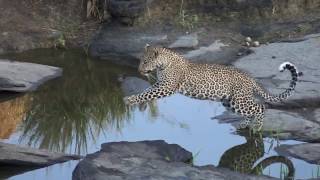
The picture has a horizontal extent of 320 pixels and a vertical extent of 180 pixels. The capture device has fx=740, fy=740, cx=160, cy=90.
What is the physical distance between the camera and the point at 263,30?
12898 mm

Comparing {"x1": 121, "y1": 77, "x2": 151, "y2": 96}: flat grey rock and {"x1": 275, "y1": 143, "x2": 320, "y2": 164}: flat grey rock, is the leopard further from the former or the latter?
{"x1": 121, "y1": 77, "x2": 151, "y2": 96}: flat grey rock

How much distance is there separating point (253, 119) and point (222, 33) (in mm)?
4471

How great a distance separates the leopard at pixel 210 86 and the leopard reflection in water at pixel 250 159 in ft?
1.19

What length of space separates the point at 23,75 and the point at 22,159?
10.7ft

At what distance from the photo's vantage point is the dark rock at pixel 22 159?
708 cm

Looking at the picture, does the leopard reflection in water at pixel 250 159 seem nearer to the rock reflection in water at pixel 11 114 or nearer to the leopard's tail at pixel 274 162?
the leopard's tail at pixel 274 162

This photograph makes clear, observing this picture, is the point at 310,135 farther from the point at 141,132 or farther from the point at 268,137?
the point at 141,132

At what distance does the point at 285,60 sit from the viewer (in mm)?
11242

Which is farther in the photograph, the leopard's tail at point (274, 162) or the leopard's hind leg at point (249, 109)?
the leopard's hind leg at point (249, 109)

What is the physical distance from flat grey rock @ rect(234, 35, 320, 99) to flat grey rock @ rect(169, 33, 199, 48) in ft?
3.24

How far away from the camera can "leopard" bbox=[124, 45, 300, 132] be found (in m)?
8.43

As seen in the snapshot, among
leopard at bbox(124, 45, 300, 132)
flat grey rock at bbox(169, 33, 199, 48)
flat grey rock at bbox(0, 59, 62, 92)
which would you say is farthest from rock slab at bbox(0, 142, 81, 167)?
flat grey rock at bbox(169, 33, 199, 48)

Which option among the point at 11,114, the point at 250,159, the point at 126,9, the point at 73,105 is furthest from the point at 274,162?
the point at 126,9

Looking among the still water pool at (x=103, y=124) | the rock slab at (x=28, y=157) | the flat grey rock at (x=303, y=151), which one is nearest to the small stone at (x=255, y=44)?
the still water pool at (x=103, y=124)
